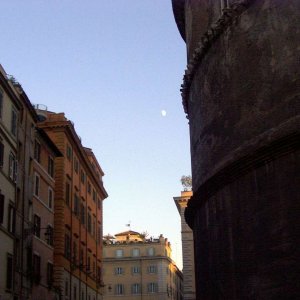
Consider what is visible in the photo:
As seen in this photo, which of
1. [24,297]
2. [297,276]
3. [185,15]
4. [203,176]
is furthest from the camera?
[24,297]

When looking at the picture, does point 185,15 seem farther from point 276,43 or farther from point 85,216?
point 85,216

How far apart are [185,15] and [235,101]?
17.5 ft

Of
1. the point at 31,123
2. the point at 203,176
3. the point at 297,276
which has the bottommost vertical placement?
the point at 297,276

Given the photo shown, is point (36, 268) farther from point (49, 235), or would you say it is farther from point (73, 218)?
point (73, 218)

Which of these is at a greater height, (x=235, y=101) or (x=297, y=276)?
(x=235, y=101)

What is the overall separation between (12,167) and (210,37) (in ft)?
61.7

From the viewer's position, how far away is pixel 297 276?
10148 mm

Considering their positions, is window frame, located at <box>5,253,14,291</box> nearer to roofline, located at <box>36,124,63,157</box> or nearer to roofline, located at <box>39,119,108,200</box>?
roofline, located at <box>36,124,63,157</box>

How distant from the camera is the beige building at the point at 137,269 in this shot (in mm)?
84000

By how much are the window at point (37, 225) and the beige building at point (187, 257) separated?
21.0 m

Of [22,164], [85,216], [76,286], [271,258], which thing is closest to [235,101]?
[271,258]

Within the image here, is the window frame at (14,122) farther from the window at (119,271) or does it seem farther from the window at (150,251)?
the window at (119,271)

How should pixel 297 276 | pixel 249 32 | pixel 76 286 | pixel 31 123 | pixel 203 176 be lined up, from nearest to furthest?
1. pixel 297 276
2. pixel 249 32
3. pixel 203 176
4. pixel 31 123
5. pixel 76 286

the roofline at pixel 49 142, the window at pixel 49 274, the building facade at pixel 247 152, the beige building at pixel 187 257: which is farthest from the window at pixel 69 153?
the building facade at pixel 247 152
